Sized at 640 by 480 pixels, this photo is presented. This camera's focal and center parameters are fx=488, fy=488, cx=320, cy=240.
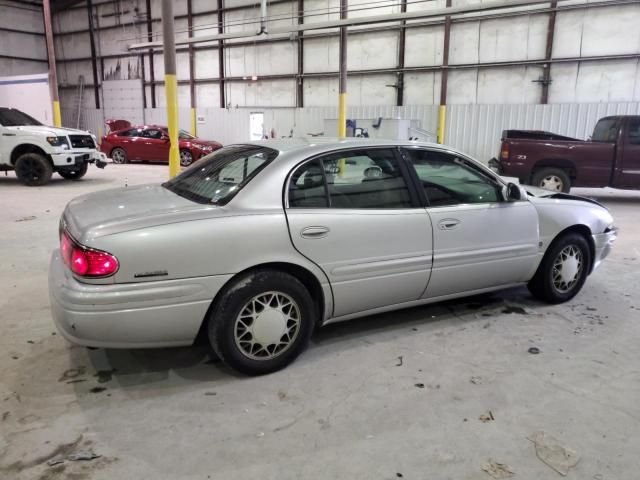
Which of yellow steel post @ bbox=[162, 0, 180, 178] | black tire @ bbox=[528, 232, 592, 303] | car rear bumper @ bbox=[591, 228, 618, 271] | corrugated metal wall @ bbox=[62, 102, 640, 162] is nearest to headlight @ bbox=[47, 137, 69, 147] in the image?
yellow steel post @ bbox=[162, 0, 180, 178]

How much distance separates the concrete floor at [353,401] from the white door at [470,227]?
1.25 ft

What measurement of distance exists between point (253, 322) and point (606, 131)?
9062 mm

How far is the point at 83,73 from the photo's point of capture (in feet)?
84.0

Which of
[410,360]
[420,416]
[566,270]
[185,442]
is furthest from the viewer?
[566,270]

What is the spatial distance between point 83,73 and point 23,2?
4.14 metres

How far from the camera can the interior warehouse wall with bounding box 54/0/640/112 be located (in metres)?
14.3

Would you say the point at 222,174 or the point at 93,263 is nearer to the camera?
the point at 93,263

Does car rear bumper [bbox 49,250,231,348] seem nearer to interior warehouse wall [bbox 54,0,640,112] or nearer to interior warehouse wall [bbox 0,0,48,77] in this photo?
interior warehouse wall [bbox 54,0,640,112]

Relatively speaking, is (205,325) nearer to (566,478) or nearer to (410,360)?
(410,360)

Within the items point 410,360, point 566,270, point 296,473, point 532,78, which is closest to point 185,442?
point 296,473

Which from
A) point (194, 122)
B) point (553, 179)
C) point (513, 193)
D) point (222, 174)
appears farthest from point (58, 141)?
point (194, 122)

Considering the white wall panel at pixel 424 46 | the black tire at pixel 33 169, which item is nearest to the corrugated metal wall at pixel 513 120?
the white wall panel at pixel 424 46

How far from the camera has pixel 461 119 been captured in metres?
16.3

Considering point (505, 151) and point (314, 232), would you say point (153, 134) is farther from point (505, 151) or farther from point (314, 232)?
point (314, 232)
